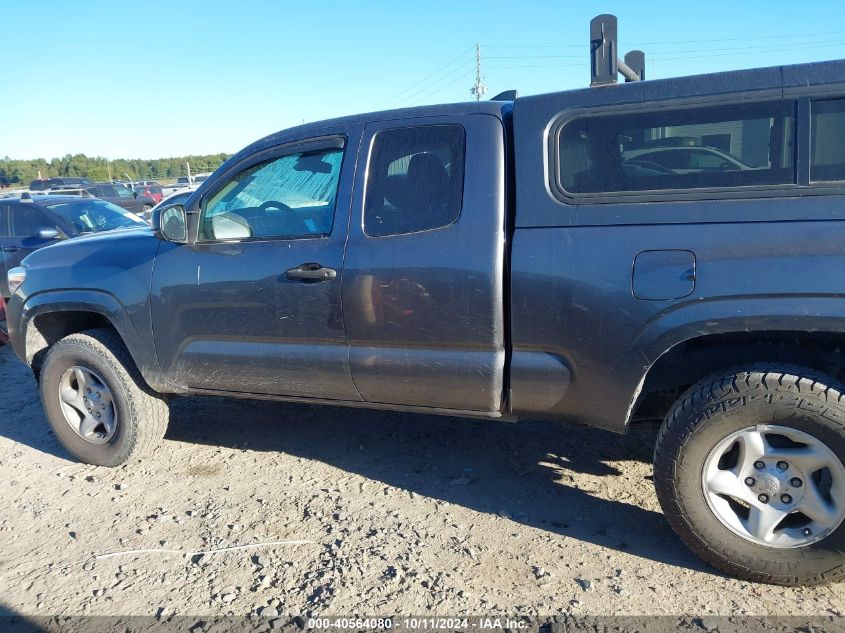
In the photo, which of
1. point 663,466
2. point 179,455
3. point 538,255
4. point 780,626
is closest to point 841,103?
point 538,255

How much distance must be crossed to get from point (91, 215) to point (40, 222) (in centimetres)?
69

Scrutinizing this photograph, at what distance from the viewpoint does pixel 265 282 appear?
3.33 meters

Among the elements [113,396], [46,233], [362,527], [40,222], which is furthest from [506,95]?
[40,222]

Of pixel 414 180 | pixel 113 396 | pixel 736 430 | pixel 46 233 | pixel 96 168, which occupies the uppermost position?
pixel 96 168

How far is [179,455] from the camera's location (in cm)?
418

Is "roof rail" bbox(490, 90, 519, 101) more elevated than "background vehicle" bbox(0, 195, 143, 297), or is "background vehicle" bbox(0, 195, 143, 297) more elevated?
"roof rail" bbox(490, 90, 519, 101)

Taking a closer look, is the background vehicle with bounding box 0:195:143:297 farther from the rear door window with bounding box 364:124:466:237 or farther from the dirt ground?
the rear door window with bounding box 364:124:466:237

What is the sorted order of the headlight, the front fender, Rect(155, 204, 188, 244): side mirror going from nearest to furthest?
1. Rect(155, 204, 188, 244): side mirror
2. the front fender
3. the headlight

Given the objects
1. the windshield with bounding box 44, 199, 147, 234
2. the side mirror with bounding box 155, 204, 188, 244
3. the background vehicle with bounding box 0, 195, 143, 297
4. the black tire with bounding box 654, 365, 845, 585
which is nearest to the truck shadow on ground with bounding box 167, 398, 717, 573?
the black tire with bounding box 654, 365, 845, 585

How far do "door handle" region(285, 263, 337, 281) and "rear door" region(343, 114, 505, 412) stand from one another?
9cm

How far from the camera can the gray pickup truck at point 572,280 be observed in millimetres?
2471

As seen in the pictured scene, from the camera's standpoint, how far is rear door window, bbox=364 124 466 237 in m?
3.03

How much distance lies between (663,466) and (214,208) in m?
2.65

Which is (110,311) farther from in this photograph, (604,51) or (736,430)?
(736,430)
